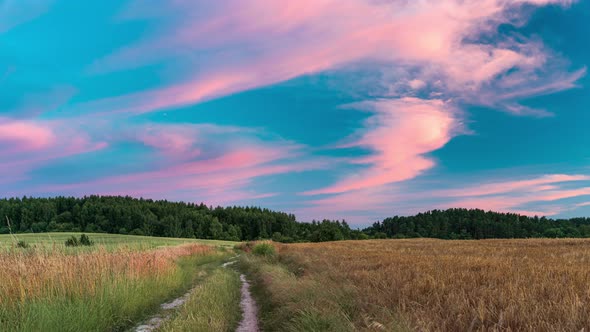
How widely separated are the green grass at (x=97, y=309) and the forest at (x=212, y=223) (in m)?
119

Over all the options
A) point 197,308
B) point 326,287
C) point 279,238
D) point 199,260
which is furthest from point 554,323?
point 279,238

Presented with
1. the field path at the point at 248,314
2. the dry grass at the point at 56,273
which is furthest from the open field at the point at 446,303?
the dry grass at the point at 56,273

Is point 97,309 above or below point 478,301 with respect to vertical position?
below

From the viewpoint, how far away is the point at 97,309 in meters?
11.4

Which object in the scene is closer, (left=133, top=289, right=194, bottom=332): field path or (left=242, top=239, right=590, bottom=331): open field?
(left=242, top=239, right=590, bottom=331): open field

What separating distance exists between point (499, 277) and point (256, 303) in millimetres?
9973

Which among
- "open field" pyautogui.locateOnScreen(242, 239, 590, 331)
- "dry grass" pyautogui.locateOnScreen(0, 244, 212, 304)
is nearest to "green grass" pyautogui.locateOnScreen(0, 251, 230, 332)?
"dry grass" pyautogui.locateOnScreen(0, 244, 212, 304)

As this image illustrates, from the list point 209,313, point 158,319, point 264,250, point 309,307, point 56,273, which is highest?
point 56,273

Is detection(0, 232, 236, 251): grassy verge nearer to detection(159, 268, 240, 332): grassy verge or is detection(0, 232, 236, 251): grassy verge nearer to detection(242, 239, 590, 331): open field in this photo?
detection(159, 268, 240, 332): grassy verge

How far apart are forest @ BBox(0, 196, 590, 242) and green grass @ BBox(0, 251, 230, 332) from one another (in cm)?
11938

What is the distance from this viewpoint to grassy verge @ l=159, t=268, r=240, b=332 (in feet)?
32.1

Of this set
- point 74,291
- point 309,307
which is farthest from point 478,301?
point 74,291

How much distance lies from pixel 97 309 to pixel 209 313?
135 inches

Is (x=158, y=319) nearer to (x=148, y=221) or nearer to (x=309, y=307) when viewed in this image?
(x=309, y=307)
